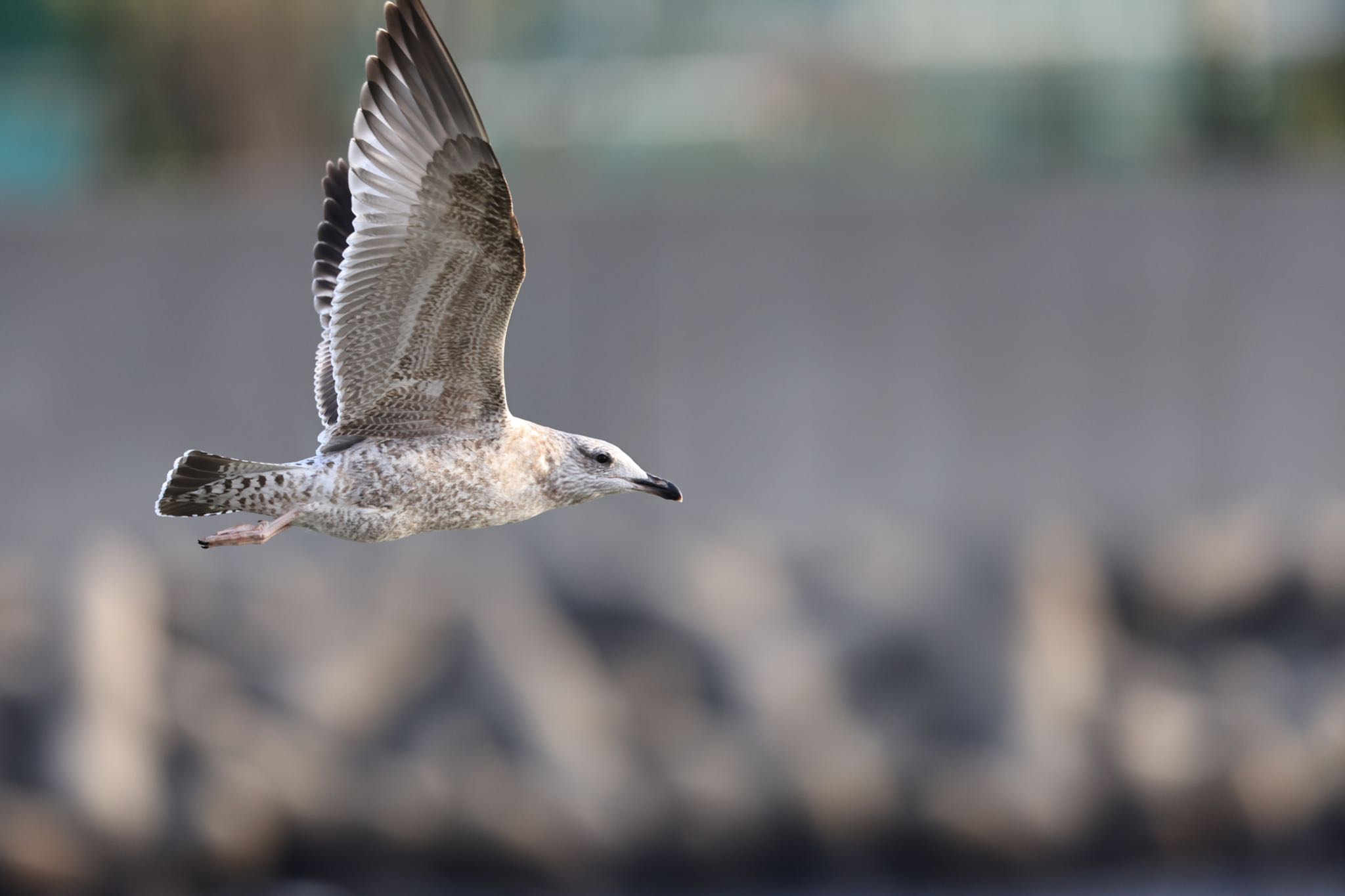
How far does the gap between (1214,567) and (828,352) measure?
2326 millimetres

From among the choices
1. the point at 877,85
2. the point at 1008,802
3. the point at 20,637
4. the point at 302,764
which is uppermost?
the point at 877,85

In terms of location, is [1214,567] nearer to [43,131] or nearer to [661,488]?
[661,488]

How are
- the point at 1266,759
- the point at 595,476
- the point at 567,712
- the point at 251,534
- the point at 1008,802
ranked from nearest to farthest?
the point at 251,534 < the point at 595,476 < the point at 1008,802 < the point at 567,712 < the point at 1266,759

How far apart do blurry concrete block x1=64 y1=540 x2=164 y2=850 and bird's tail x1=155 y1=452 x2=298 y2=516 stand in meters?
5.54

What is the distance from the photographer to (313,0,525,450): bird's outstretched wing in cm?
347

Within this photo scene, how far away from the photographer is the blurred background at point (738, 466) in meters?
Answer: 8.92

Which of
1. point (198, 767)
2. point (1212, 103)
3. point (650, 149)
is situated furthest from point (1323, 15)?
point (198, 767)

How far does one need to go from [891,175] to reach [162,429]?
14.2 feet

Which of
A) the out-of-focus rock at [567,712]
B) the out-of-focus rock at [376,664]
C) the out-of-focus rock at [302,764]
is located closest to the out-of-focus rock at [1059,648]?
the out-of-focus rock at [567,712]

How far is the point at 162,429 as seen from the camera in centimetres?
1023

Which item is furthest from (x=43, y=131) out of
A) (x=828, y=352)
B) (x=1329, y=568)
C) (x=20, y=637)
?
(x=1329, y=568)

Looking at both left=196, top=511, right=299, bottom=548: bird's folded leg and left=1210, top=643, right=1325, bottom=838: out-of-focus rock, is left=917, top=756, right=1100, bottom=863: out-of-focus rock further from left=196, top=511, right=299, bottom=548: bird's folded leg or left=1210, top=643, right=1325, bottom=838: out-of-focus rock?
left=196, top=511, right=299, bottom=548: bird's folded leg

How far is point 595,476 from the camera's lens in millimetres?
3615

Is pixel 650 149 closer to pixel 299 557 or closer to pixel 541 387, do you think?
pixel 541 387
